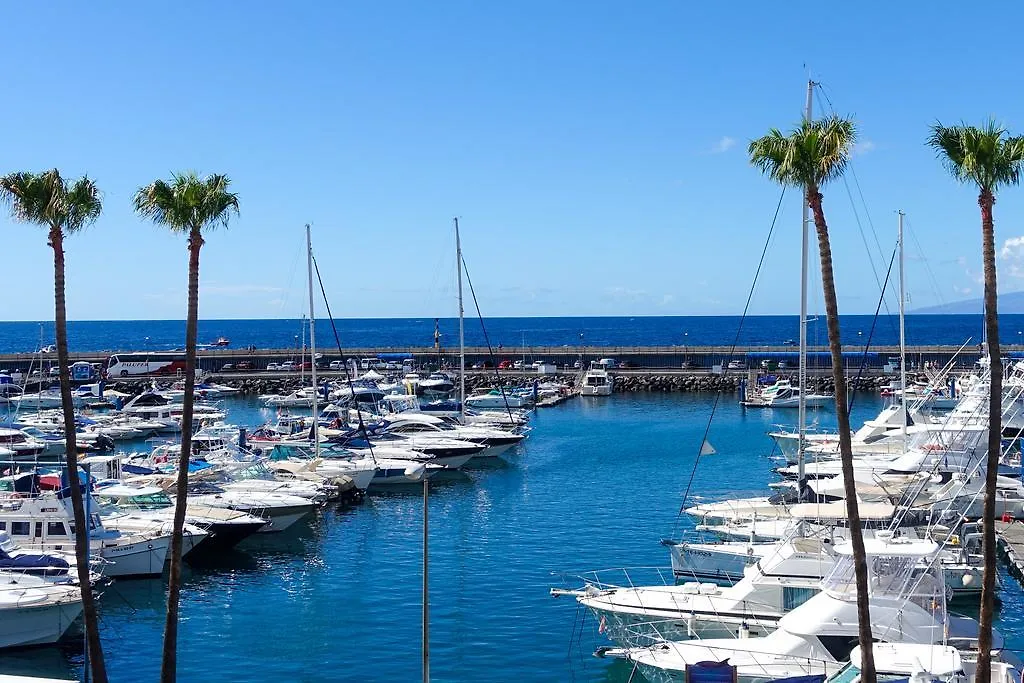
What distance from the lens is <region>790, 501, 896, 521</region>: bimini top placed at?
1321 inches

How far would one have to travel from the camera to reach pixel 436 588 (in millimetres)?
38250

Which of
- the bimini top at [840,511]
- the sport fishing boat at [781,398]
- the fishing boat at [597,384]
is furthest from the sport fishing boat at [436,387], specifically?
the bimini top at [840,511]

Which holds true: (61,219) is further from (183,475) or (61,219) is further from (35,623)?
(35,623)

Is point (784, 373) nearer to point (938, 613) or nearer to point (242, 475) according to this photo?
point (242, 475)

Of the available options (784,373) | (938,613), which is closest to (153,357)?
(784,373)

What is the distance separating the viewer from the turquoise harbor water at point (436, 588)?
30281 millimetres

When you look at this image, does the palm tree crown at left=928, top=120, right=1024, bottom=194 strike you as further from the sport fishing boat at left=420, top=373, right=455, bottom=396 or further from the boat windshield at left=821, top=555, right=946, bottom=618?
the sport fishing boat at left=420, top=373, right=455, bottom=396

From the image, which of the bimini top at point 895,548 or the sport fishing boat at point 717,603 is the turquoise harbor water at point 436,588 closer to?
the sport fishing boat at point 717,603

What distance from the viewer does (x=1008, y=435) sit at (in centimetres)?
6412

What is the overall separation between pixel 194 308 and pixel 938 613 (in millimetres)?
18117

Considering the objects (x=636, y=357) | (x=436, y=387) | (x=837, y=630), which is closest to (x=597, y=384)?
(x=436, y=387)

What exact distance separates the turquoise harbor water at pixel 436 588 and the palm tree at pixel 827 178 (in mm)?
11218

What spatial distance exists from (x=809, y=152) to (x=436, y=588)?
23.9 meters

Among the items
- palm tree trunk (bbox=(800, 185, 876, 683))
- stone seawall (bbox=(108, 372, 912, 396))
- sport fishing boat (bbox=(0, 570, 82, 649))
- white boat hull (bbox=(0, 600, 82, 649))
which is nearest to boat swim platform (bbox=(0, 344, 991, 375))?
stone seawall (bbox=(108, 372, 912, 396))
